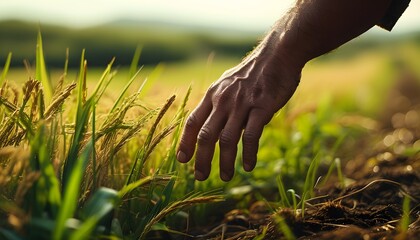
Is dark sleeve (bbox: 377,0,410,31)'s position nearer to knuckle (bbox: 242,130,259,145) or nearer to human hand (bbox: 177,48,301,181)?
human hand (bbox: 177,48,301,181)

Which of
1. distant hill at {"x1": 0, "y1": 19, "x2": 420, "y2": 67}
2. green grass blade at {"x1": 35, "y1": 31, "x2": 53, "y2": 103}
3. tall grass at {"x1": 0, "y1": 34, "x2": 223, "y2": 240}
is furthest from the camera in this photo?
distant hill at {"x1": 0, "y1": 19, "x2": 420, "y2": 67}

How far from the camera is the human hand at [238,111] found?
5.42 ft

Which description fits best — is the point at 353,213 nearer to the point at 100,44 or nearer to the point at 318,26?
the point at 318,26

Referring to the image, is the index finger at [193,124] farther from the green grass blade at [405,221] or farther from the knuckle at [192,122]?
the green grass blade at [405,221]

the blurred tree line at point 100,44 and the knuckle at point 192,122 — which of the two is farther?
the blurred tree line at point 100,44

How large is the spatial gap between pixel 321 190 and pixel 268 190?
31 centimetres

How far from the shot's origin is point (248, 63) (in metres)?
1.78

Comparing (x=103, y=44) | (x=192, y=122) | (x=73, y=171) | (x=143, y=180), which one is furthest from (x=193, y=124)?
(x=103, y=44)

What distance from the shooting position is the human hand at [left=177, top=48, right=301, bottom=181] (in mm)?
1651

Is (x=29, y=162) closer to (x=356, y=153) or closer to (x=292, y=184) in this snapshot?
(x=292, y=184)

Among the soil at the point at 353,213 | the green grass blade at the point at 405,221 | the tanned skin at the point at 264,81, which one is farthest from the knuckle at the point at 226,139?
the green grass blade at the point at 405,221

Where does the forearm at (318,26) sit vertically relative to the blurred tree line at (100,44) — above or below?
below

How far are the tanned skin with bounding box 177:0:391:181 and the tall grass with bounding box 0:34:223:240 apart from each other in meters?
0.10

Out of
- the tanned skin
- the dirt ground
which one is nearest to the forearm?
the tanned skin
